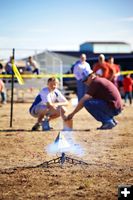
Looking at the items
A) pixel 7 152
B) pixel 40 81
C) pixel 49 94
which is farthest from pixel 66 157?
pixel 40 81

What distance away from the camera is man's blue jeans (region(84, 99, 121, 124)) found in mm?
8977

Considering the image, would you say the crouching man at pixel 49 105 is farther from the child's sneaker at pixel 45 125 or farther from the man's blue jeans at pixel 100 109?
the man's blue jeans at pixel 100 109

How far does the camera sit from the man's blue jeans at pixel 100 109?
29.5 feet

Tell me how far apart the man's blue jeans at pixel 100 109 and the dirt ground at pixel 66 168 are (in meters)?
0.31

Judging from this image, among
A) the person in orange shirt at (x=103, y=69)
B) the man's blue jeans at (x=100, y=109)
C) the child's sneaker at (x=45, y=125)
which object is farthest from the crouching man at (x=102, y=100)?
the person in orange shirt at (x=103, y=69)

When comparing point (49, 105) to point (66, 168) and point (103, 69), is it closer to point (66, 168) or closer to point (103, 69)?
point (66, 168)

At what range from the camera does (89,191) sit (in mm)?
4590

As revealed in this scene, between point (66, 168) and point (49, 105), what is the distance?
337 centimetres

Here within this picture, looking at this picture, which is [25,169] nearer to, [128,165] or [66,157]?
[66,157]

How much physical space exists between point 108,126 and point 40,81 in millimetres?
10193

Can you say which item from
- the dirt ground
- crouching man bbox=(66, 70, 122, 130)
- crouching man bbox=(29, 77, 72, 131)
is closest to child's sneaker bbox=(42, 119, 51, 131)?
crouching man bbox=(29, 77, 72, 131)

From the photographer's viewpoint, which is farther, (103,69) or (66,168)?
(103,69)

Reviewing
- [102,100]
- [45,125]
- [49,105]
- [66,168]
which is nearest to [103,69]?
[102,100]

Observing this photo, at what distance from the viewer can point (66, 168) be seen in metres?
5.55
